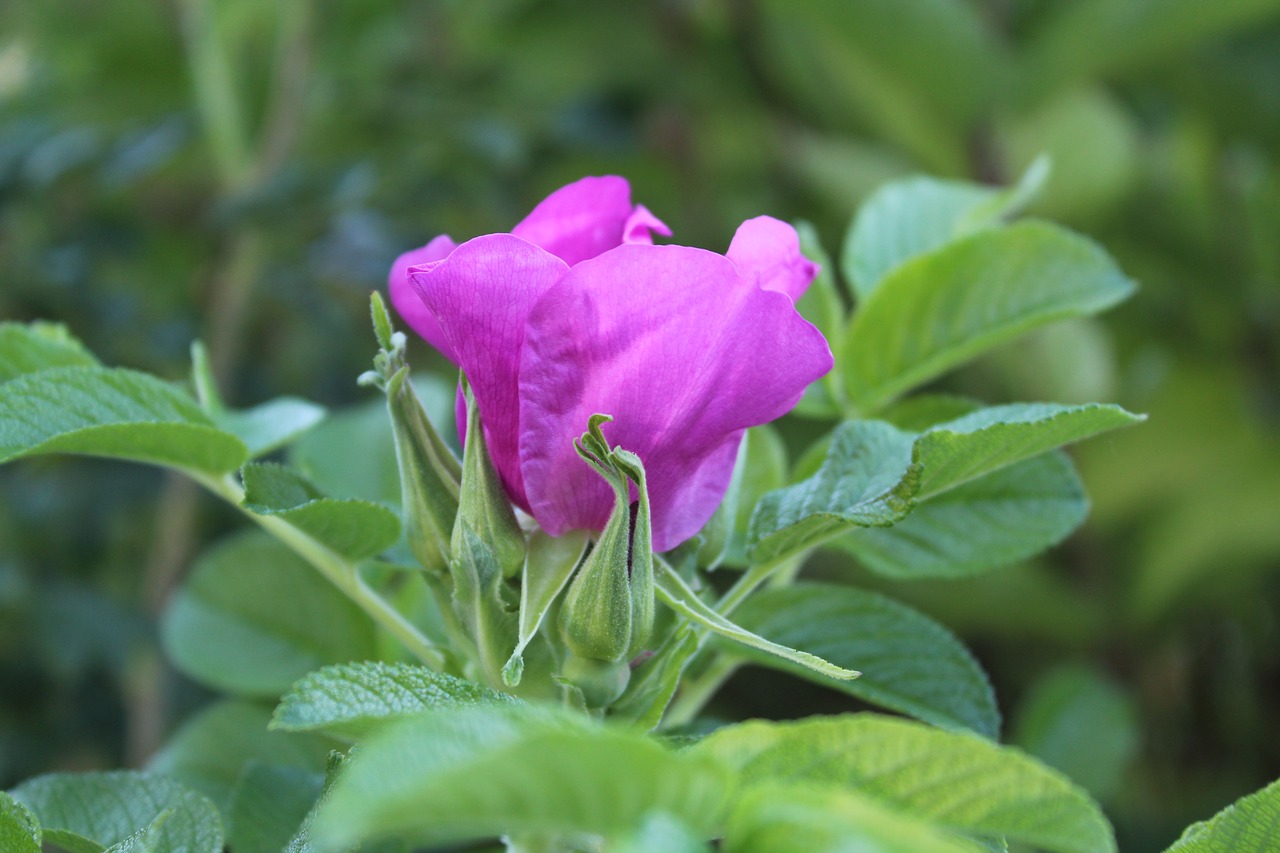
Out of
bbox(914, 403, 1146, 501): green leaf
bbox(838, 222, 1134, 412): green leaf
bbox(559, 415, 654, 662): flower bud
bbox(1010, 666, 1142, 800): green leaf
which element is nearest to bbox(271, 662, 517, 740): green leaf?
bbox(559, 415, 654, 662): flower bud

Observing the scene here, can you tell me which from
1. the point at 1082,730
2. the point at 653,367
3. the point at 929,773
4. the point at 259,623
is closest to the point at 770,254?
the point at 653,367

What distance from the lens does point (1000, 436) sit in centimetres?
33

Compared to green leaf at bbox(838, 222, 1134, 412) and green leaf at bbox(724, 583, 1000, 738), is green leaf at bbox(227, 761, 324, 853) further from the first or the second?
green leaf at bbox(838, 222, 1134, 412)

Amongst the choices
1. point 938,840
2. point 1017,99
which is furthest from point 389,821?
point 1017,99

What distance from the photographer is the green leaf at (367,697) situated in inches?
10.9

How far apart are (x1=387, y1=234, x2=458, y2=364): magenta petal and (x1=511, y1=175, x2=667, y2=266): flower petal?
0.09 feet

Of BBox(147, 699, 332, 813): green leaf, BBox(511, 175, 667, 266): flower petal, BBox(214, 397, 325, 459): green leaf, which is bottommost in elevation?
BBox(147, 699, 332, 813): green leaf

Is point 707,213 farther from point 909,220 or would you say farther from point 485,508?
point 485,508

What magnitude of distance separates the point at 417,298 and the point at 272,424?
0.11 metres

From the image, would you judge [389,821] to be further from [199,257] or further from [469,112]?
[199,257]

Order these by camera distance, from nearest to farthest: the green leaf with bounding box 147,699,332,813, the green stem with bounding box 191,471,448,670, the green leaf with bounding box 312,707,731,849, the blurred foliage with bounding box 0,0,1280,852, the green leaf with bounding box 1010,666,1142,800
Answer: the green leaf with bounding box 312,707,731,849 < the green stem with bounding box 191,471,448,670 < the green leaf with bounding box 147,699,332,813 < the green leaf with bounding box 1010,666,1142,800 < the blurred foliage with bounding box 0,0,1280,852

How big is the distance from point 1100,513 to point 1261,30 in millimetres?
621

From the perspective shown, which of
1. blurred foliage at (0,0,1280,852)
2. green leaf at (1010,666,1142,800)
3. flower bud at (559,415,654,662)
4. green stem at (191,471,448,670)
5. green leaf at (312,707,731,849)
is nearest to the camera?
green leaf at (312,707,731,849)

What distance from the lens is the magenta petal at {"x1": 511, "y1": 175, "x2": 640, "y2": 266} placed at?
0.38 m
